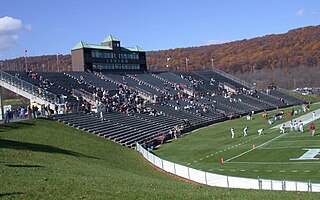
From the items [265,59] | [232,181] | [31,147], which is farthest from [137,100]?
[265,59]

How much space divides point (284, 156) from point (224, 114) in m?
34.7

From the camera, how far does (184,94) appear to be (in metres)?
71.9

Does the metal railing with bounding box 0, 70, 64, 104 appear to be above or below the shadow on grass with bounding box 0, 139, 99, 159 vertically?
above

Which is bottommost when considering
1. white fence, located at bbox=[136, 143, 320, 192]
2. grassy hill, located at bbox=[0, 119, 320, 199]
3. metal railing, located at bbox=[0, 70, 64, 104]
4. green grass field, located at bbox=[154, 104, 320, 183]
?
green grass field, located at bbox=[154, 104, 320, 183]

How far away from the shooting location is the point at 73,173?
18.0 metres

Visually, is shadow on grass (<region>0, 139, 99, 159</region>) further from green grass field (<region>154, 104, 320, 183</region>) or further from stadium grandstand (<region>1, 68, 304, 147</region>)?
stadium grandstand (<region>1, 68, 304, 147</region>)

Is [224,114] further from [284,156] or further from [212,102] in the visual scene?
[284,156]

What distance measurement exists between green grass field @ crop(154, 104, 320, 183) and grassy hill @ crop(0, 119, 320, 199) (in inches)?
159

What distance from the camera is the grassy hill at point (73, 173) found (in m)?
13.4

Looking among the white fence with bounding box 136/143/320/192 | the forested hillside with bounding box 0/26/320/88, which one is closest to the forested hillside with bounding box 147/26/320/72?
the forested hillside with bounding box 0/26/320/88

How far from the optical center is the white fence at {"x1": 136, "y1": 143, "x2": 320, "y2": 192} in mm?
17797

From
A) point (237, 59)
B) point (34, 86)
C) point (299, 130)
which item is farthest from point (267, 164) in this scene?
point (237, 59)

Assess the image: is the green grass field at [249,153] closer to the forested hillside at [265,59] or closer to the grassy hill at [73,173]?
the grassy hill at [73,173]

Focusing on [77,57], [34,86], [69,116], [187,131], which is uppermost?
[77,57]
